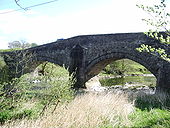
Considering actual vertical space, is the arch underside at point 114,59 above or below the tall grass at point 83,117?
above

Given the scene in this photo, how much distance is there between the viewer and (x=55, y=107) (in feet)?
19.8

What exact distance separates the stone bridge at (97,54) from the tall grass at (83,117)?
842cm

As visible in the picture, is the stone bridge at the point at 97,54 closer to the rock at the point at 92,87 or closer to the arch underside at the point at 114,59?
the arch underside at the point at 114,59

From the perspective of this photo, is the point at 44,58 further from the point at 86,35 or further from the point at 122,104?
the point at 122,104

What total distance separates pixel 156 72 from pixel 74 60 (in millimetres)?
7368

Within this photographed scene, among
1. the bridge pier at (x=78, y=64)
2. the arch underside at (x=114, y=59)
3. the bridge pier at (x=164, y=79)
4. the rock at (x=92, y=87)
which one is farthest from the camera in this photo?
the rock at (x=92, y=87)

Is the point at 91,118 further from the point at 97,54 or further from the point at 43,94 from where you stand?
the point at 97,54

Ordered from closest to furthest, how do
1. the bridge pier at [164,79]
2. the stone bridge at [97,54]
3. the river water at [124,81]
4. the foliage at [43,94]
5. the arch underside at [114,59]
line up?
the foliage at [43,94]
the bridge pier at [164,79]
the stone bridge at [97,54]
the arch underside at [114,59]
the river water at [124,81]

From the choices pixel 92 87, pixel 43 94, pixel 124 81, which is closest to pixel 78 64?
pixel 92 87

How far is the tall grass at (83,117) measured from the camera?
506cm

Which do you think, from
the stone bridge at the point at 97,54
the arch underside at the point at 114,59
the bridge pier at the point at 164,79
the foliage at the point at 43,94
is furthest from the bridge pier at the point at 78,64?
the foliage at the point at 43,94

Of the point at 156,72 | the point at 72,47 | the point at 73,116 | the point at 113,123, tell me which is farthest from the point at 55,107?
the point at 72,47

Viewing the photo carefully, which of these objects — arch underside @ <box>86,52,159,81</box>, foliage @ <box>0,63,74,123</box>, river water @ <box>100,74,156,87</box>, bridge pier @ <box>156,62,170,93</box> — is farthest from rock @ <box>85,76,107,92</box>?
foliage @ <box>0,63,74,123</box>

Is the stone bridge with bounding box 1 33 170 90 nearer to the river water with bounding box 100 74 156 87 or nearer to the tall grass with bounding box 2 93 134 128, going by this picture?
the tall grass with bounding box 2 93 134 128
